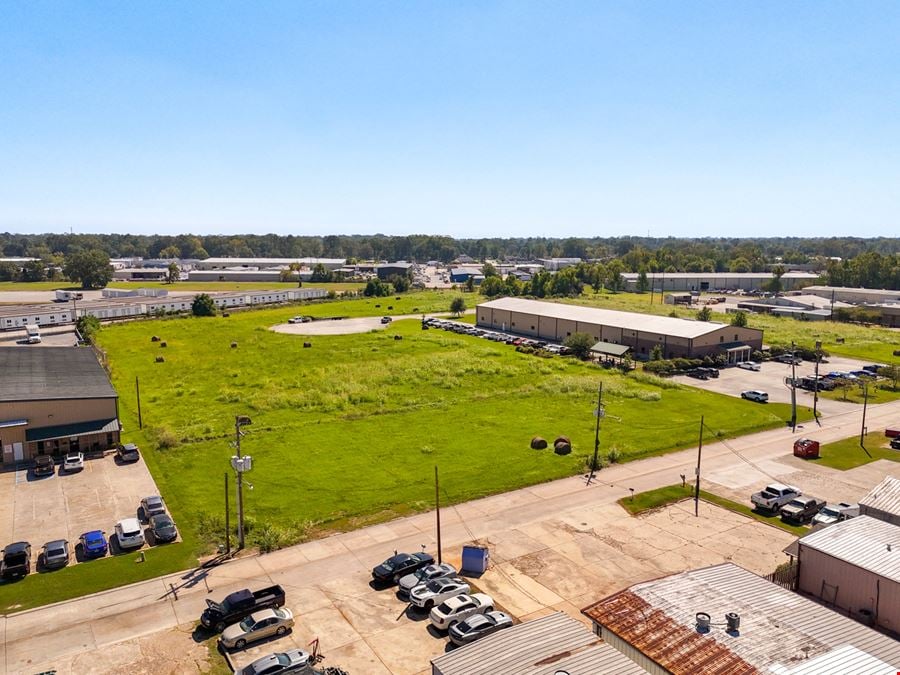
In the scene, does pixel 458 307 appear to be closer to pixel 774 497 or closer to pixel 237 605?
pixel 774 497

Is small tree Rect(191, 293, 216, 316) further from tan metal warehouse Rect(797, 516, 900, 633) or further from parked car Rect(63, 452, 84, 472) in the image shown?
tan metal warehouse Rect(797, 516, 900, 633)

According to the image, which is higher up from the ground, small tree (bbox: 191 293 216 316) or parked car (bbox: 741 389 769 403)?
small tree (bbox: 191 293 216 316)

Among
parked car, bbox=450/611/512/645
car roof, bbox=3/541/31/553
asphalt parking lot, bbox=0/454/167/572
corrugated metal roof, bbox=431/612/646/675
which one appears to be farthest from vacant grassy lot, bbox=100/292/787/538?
→ corrugated metal roof, bbox=431/612/646/675

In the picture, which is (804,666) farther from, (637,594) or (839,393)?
(839,393)

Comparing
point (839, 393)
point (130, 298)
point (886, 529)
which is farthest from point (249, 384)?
point (130, 298)

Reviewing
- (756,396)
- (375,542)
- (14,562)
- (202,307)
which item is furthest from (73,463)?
(202,307)

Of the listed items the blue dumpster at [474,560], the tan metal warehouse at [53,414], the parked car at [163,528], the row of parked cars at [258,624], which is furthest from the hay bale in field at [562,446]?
the tan metal warehouse at [53,414]
